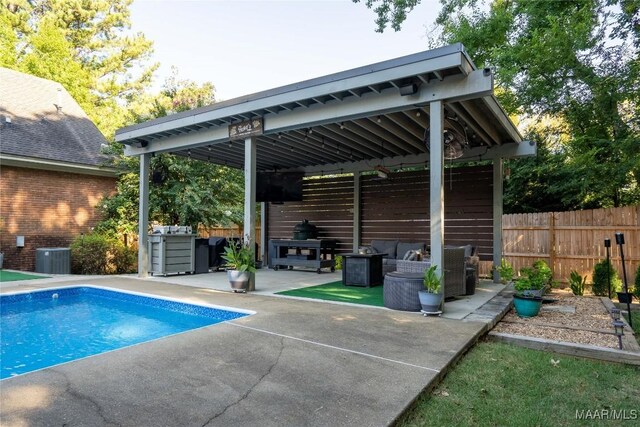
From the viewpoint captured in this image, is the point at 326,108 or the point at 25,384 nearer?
the point at 25,384

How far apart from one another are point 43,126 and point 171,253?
645cm

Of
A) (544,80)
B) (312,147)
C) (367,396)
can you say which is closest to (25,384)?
(367,396)

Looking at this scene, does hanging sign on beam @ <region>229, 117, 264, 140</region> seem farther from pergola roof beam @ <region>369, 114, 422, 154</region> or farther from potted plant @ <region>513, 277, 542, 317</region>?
potted plant @ <region>513, 277, 542, 317</region>

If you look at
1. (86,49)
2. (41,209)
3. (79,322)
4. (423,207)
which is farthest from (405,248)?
(86,49)

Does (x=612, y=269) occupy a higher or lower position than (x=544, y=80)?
lower

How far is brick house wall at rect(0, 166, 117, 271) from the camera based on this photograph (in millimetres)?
9117

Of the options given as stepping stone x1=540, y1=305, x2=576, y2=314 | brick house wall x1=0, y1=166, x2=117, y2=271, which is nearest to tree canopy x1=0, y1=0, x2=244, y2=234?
brick house wall x1=0, y1=166, x2=117, y2=271

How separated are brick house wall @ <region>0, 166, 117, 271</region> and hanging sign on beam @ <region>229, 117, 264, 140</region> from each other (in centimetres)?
643

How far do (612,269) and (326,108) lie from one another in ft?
18.7

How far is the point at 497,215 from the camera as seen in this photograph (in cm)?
744

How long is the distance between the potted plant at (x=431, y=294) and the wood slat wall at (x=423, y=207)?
13.9 feet

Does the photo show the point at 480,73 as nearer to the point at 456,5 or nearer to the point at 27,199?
the point at 27,199

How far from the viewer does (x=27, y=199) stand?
9.44 meters

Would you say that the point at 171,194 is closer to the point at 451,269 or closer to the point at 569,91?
the point at 451,269
